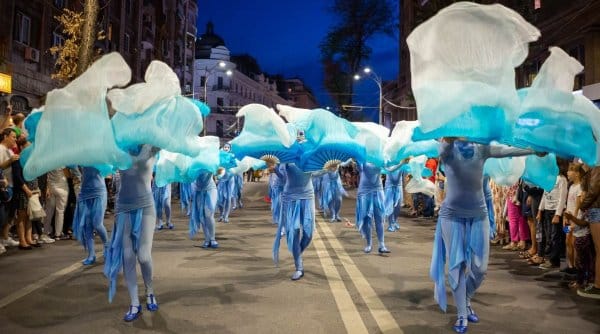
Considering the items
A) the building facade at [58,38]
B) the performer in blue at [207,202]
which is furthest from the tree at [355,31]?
the performer in blue at [207,202]

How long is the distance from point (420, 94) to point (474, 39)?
62cm

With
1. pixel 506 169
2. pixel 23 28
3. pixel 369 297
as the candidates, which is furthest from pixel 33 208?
pixel 23 28

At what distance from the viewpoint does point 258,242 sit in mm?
10930

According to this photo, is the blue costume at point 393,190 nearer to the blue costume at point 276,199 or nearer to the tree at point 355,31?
the blue costume at point 276,199

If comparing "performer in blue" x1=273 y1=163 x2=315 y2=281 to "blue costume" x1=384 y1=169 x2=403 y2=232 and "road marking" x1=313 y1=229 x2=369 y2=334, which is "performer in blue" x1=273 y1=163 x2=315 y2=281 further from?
"blue costume" x1=384 y1=169 x2=403 y2=232

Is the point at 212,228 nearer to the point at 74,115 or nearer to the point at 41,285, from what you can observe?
the point at 41,285

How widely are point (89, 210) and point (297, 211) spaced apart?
3406 mm

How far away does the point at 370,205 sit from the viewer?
9469mm

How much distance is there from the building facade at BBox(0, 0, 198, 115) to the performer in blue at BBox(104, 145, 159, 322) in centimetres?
607

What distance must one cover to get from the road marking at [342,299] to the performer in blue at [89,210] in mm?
3576

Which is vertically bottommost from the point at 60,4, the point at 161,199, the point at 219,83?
the point at 161,199

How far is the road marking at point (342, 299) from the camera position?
16.5 ft

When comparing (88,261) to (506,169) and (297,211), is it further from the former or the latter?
(506,169)

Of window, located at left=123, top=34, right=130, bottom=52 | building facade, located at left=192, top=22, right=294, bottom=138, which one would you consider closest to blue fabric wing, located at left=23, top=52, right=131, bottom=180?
window, located at left=123, top=34, right=130, bottom=52
